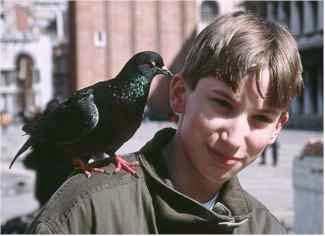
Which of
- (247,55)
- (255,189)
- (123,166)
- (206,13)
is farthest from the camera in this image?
(255,189)

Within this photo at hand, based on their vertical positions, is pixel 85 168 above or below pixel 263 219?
above

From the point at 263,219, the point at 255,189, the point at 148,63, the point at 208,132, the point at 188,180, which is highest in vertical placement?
the point at 148,63

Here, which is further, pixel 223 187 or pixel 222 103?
pixel 223 187

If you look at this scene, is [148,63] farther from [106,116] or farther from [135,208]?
[135,208]

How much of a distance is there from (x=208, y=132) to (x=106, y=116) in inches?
6.9

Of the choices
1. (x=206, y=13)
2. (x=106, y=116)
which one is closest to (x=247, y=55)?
(x=106, y=116)

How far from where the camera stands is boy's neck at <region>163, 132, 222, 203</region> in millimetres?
1239

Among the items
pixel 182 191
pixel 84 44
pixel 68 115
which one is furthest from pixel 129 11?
pixel 182 191

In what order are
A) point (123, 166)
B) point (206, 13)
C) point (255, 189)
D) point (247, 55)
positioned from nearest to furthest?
point (247, 55)
point (123, 166)
point (206, 13)
point (255, 189)

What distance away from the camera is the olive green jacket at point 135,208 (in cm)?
112

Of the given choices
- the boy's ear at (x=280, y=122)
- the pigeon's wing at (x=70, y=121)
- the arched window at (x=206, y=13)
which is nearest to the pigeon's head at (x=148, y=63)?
the pigeon's wing at (x=70, y=121)

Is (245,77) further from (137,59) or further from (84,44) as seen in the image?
(84,44)

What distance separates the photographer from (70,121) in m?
1.24

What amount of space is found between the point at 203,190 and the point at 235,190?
0.08m
